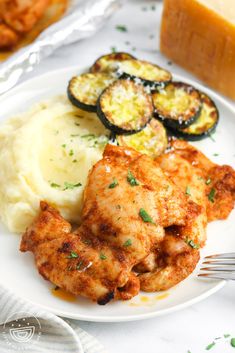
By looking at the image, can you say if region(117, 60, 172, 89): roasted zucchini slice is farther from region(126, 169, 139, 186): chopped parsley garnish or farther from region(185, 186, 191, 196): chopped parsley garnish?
region(126, 169, 139, 186): chopped parsley garnish

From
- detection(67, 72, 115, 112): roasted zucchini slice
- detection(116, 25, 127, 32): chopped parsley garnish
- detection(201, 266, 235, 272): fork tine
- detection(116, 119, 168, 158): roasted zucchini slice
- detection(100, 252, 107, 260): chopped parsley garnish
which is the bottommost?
detection(201, 266, 235, 272): fork tine

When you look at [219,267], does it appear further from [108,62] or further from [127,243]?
[108,62]

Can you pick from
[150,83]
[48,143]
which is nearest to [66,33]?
[150,83]

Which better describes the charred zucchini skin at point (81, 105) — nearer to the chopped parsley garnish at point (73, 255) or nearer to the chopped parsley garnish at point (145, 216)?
the chopped parsley garnish at point (145, 216)

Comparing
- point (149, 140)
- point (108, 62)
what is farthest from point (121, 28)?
point (149, 140)

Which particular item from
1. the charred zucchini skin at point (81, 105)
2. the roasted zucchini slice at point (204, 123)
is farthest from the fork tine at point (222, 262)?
the charred zucchini skin at point (81, 105)

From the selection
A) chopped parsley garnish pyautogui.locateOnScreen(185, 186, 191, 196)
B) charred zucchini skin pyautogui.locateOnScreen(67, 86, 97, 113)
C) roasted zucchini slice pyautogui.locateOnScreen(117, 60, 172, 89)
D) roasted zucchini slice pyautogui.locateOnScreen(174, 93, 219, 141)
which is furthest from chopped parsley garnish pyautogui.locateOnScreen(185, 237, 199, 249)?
roasted zucchini slice pyautogui.locateOnScreen(117, 60, 172, 89)

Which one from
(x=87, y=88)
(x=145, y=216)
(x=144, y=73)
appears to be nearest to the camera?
(x=145, y=216)

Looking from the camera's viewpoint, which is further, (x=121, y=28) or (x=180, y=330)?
(x=121, y=28)
